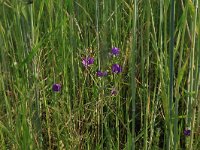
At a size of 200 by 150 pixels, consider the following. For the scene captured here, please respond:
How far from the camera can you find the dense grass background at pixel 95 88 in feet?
2.58

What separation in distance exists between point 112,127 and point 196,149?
0.89 ft

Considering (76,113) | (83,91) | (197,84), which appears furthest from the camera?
(83,91)

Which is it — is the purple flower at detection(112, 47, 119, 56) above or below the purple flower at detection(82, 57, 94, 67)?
above

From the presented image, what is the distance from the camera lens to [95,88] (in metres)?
1.02

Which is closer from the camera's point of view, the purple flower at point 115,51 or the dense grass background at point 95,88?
the dense grass background at point 95,88

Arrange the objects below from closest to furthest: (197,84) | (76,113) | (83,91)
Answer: (197,84)
(76,113)
(83,91)

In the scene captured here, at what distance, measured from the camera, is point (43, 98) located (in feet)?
3.53

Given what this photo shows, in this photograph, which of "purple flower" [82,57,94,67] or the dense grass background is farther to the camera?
"purple flower" [82,57,94,67]

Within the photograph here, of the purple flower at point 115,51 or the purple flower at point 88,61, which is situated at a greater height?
the purple flower at point 115,51

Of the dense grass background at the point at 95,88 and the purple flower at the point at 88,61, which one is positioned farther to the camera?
the purple flower at the point at 88,61

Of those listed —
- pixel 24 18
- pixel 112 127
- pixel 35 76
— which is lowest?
pixel 112 127

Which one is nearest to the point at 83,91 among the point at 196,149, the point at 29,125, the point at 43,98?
the point at 43,98

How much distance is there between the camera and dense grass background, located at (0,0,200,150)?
2.58 ft

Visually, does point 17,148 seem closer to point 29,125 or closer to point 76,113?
point 29,125
